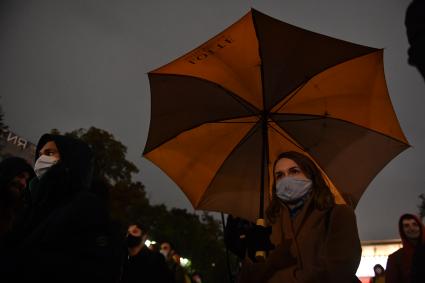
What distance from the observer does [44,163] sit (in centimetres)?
299

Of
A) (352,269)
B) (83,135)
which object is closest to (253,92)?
(352,269)

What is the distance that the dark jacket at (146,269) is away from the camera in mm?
4883

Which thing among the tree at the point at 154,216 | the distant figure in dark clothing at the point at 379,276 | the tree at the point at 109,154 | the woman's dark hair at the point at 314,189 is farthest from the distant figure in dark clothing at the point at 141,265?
the tree at the point at 109,154

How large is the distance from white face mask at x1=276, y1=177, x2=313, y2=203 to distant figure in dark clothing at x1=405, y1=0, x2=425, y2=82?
6.33 ft

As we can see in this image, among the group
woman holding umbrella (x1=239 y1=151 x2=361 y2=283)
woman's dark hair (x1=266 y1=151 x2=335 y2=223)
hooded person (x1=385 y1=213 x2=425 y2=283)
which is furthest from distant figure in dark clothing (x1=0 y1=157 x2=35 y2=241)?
hooded person (x1=385 y1=213 x2=425 y2=283)

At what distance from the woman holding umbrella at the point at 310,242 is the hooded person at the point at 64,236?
108 centimetres

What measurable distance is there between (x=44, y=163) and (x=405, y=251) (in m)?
4.29

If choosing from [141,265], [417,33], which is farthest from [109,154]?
[417,33]

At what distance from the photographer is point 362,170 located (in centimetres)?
449

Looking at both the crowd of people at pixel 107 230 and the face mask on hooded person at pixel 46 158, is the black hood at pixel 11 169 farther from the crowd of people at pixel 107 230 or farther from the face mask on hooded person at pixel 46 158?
the face mask on hooded person at pixel 46 158

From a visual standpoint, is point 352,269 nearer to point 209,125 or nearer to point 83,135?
point 209,125

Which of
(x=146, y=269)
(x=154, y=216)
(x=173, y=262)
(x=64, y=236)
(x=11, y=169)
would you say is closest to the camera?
(x=64, y=236)

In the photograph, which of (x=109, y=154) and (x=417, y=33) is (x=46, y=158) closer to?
(x=417, y=33)

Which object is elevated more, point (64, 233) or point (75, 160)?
point (75, 160)
